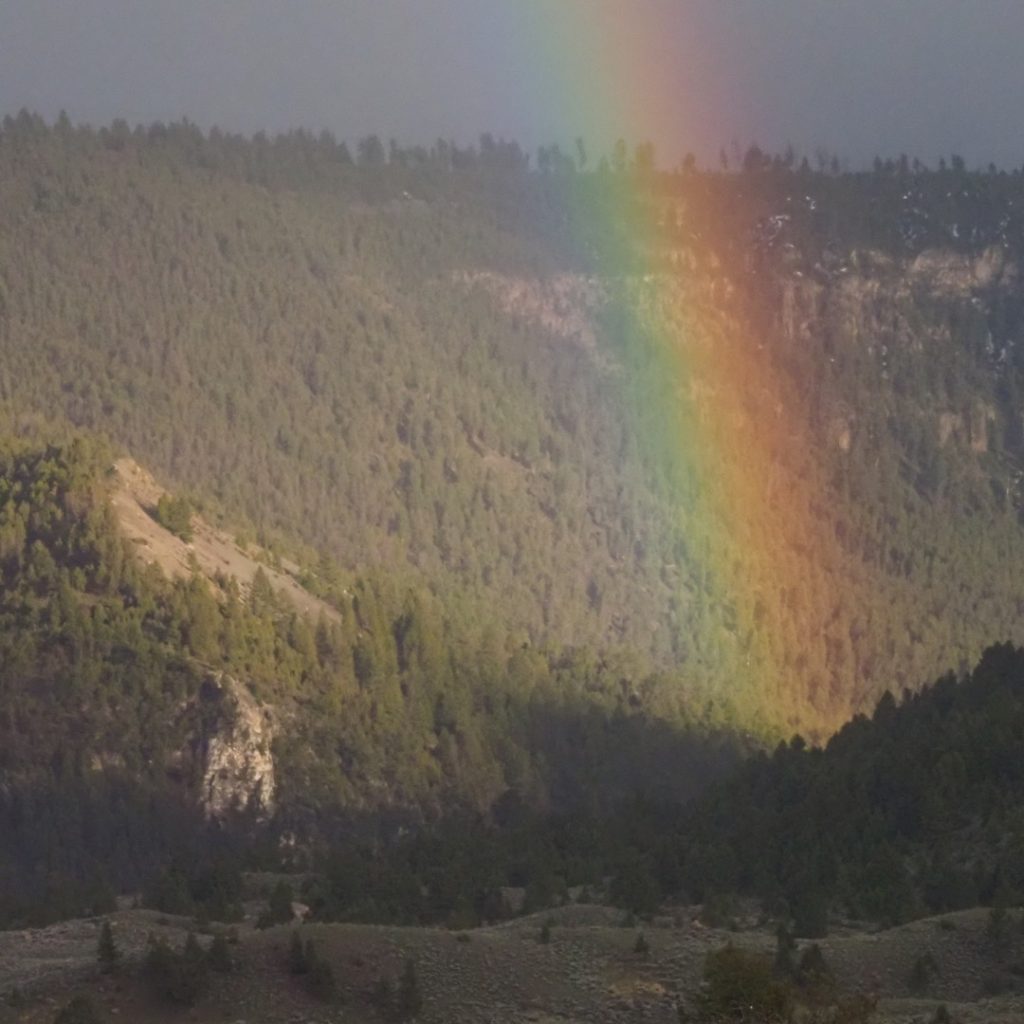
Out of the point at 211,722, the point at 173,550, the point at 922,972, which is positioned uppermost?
the point at 173,550

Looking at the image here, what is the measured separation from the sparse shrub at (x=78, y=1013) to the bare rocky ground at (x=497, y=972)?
1001 millimetres

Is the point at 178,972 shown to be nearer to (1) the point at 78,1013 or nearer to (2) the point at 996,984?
(1) the point at 78,1013

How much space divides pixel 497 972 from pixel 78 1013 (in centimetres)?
1381

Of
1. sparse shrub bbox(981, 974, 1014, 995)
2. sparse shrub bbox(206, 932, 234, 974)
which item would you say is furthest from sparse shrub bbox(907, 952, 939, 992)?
sparse shrub bbox(206, 932, 234, 974)

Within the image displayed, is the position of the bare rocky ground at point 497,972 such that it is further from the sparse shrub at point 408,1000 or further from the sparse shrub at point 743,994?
the sparse shrub at point 743,994

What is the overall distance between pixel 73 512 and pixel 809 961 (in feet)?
377

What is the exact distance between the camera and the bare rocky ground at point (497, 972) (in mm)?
71375

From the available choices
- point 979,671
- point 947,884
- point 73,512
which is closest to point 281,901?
point 947,884

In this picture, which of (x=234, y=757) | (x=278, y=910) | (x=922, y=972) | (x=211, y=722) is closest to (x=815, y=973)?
(x=922, y=972)

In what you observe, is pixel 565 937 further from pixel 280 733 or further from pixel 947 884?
pixel 280 733

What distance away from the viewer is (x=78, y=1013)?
68062mm

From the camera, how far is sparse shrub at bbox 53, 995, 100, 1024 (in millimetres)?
67625

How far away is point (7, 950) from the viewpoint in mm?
78500

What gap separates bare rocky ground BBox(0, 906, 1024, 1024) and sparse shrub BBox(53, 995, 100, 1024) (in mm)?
1001
